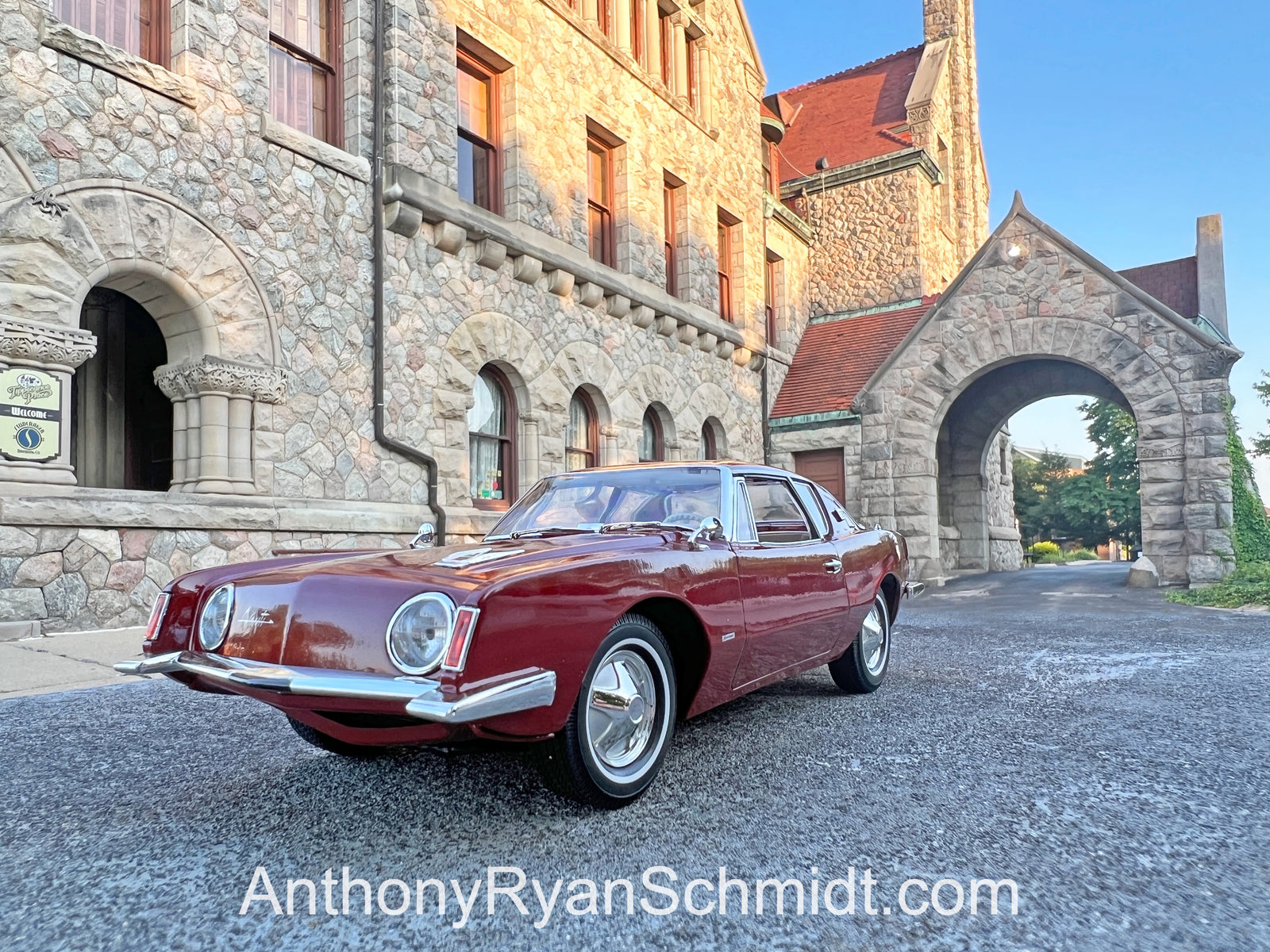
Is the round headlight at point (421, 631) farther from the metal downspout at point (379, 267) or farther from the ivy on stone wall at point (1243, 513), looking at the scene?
the ivy on stone wall at point (1243, 513)

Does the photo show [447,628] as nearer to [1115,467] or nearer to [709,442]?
[709,442]

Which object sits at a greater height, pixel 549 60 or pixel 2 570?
pixel 549 60

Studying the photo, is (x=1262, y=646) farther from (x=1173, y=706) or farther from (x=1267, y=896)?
(x=1267, y=896)

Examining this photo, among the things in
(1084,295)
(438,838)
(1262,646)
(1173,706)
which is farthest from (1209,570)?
(438,838)

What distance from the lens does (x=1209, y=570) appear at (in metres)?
12.4

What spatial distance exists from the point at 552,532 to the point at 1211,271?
15418 millimetres

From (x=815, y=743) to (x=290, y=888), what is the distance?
238cm

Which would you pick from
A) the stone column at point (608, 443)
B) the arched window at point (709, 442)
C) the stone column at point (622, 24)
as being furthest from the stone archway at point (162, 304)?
the arched window at point (709, 442)

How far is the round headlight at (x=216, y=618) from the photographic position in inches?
120

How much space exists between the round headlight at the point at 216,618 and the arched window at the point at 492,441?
26.8 ft

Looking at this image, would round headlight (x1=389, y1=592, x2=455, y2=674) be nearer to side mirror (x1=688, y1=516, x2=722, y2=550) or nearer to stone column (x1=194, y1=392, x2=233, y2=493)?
side mirror (x1=688, y1=516, x2=722, y2=550)

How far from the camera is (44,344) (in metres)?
6.93

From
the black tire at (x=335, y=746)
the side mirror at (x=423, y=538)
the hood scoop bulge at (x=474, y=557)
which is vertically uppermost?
the side mirror at (x=423, y=538)

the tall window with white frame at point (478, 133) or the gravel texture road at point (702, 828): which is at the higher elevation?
the tall window with white frame at point (478, 133)
